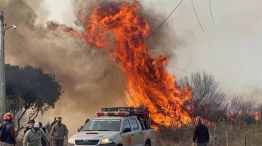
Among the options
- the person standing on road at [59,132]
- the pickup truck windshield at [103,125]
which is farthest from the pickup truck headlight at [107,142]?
the person standing on road at [59,132]

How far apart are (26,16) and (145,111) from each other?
22.6 m

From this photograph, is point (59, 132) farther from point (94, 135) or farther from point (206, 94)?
point (206, 94)

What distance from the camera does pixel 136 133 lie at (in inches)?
802

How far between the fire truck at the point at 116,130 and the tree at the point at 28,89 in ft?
62.0

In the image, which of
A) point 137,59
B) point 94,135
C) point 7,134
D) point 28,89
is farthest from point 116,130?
point 28,89

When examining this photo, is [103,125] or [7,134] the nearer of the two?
[7,134]

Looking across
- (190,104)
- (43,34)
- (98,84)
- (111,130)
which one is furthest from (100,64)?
(111,130)

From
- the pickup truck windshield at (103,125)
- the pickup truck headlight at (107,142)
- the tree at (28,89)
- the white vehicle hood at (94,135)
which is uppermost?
the tree at (28,89)

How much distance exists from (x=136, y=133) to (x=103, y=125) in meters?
1.36

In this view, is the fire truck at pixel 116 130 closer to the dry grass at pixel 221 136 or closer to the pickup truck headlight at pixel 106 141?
the pickup truck headlight at pixel 106 141

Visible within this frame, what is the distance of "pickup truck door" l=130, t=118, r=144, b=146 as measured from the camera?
65.9 feet

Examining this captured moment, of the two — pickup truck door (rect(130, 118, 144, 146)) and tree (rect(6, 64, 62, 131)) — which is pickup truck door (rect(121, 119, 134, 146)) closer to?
pickup truck door (rect(130, 118, 144, 146))

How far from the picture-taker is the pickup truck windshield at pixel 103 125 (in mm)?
19641

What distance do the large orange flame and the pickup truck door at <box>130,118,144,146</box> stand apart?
1071 centimetres
